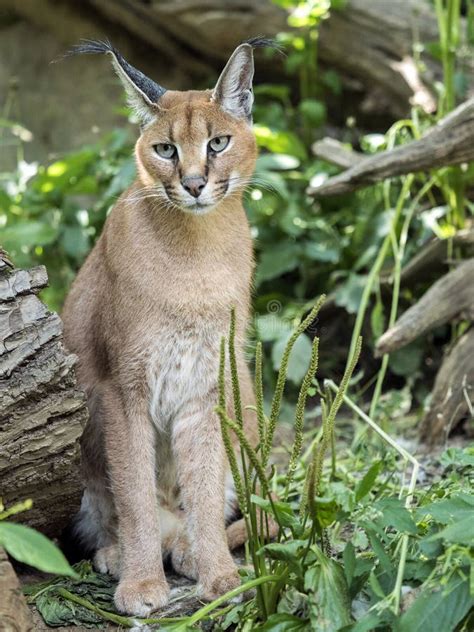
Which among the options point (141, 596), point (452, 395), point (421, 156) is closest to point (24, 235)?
point (421, 156)

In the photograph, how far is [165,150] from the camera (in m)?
3.63

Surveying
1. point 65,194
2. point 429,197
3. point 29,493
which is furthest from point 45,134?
point 29,493

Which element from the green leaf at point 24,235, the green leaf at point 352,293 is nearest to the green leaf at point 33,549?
the green leaf at point 24,235

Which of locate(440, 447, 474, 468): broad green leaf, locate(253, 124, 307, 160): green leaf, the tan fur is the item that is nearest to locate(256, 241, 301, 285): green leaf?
locate(253, 124, 307, 160): green leaf

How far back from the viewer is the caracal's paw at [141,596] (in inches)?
128

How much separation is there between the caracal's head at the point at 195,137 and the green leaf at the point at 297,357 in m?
1.57

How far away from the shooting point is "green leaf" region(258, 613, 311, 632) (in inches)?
106

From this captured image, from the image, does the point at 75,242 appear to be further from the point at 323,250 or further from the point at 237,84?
the point at 237,84

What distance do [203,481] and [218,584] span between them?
373 mm

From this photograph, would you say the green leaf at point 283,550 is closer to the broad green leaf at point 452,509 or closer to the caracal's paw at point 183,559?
the broad green leaf at point 452,509

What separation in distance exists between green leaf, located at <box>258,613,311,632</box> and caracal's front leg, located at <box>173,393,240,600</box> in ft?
2.30

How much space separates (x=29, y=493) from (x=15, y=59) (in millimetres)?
5080

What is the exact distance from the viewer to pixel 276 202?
6.07m

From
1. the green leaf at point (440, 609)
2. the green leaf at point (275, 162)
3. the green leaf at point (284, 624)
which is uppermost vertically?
the green leaf at point (440, 609)
